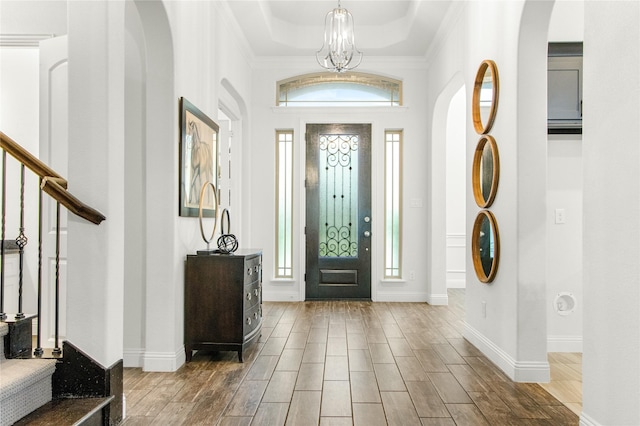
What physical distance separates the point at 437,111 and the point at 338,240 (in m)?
2.16

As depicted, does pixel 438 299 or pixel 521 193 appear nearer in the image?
pixel 521 193

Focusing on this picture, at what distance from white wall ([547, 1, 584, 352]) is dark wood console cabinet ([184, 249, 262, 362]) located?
2.53m

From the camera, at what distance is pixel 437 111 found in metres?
5.83

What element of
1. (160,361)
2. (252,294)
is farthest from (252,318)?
(160,361)

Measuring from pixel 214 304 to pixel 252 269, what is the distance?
0.45 meters

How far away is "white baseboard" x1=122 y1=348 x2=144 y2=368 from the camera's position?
3.38m

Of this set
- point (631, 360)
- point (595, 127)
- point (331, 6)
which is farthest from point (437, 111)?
point (631, 360)

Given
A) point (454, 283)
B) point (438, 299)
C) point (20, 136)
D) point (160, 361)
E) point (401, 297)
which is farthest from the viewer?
point (454, 283)

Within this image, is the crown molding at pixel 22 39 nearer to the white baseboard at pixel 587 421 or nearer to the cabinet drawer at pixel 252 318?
the cabinet drawer at pixel 252 318

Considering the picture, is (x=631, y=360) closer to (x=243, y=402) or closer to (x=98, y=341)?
(x=243, y=402)

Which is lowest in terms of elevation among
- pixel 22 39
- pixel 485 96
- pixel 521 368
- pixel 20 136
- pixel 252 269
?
pixel 521 368

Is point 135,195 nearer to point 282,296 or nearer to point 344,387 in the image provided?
point 344,387

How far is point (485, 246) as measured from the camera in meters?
3.72

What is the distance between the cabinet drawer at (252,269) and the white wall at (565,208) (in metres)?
2.45
